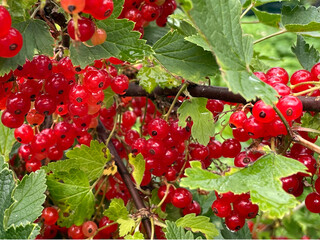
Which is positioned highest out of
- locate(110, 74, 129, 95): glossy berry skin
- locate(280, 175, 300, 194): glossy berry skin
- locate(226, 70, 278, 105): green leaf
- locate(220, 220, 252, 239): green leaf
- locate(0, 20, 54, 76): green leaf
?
locate(0, 20, 54, 76): green leaf

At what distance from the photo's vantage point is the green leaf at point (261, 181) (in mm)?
515

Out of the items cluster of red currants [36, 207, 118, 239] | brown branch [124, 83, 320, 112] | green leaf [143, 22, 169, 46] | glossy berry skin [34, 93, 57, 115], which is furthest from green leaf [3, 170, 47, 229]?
green leaf [143, 22, 169, 46]

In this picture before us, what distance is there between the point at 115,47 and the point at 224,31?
0.19m

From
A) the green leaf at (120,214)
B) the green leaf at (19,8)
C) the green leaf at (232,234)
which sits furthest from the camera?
the green leaf at (232,234)

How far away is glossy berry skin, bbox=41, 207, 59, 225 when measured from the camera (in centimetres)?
83

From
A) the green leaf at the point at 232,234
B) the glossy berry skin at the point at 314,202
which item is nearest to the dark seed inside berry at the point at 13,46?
the glossy berry skin at the point at 314,202

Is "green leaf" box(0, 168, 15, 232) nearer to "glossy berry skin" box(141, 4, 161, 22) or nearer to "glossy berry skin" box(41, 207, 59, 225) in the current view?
"glossy berry skin" box(41, 207, 59, 225)

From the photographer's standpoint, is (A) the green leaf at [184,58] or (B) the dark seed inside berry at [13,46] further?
(A) the green leaf at [184,58]

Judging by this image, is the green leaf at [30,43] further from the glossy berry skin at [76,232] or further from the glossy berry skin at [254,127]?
the glossy berry skin at [76,232]

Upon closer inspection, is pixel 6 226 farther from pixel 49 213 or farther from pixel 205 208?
pixel 205 208

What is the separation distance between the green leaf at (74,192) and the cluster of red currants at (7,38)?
32cm

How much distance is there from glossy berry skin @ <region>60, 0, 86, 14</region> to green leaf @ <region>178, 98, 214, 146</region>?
0.35m

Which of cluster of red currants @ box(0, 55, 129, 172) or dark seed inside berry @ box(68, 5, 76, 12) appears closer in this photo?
dark seed inside berry @ box(68, 5, 76, 12)

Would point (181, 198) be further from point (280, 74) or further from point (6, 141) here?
point (6, 141)
